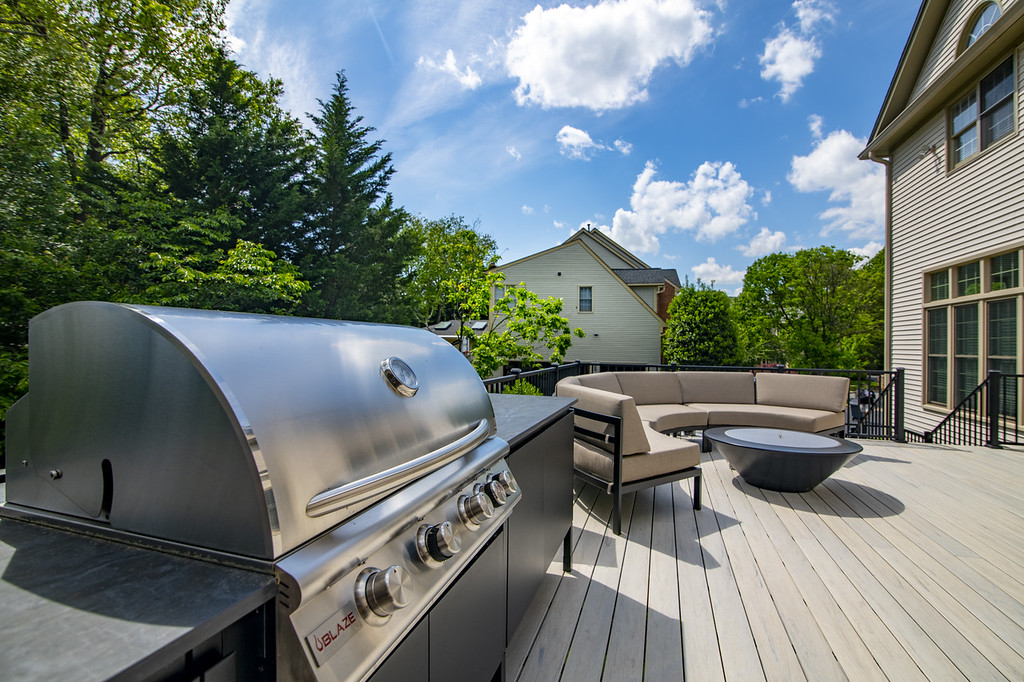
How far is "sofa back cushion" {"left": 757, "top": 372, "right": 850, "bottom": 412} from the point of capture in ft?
17.1

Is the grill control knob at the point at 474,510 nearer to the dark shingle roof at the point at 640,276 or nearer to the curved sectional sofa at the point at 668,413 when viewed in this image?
the curved sectional sofa at the point at 668,413

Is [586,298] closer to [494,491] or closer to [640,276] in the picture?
[640,276]

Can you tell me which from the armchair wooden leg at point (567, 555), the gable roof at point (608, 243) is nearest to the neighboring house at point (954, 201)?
the armchair wooden leg at point (567, 555)

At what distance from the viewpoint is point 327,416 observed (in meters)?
0.77

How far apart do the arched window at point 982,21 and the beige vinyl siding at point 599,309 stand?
11.8 meters

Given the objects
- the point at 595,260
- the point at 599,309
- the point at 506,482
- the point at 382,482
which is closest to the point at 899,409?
the point at 506,482

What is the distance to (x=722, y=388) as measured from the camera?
5.80 metres

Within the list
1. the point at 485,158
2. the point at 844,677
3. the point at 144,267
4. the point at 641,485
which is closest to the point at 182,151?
the point at 144,267

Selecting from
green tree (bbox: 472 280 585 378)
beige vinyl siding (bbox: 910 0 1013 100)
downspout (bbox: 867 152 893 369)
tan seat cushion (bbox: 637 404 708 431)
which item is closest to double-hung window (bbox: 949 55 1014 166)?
beige vinyl siding (bbox: 910 0 1013 100)

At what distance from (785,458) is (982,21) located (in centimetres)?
807

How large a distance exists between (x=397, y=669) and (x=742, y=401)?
594 cm

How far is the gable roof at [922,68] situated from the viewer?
18.3ft

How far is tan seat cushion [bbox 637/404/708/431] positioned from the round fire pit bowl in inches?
34.5

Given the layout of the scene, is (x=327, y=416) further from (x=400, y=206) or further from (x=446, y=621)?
(x=400, y=206)
